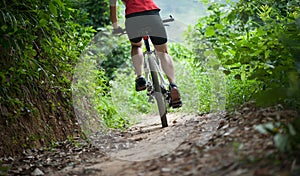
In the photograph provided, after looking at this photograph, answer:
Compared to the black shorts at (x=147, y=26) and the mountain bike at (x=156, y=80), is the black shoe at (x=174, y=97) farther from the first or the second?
the black shorts at (x=147, y=26)

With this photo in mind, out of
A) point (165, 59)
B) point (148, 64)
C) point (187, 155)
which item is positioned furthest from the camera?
point (148, 64)

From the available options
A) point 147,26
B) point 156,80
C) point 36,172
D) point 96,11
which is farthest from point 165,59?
point 96,11

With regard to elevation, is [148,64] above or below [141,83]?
above

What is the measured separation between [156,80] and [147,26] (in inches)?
28.0

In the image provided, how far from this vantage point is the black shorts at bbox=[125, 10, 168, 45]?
171 inches

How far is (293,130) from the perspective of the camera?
1769mm

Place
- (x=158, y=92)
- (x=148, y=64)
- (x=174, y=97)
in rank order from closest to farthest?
1. (x=174, y=97)
2. (x=158, y=92)
3. (x=148, y=64)

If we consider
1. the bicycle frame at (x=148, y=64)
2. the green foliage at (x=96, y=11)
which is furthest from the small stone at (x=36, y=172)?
the green foliage at (x=96, y=11)

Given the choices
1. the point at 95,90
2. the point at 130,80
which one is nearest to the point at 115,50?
the point at 130,80

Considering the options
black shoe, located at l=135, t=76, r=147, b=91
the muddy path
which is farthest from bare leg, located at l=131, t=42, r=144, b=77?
the muddy path

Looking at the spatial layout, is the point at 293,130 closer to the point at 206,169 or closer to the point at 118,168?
the point at 206,169

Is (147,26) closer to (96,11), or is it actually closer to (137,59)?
(137,59)

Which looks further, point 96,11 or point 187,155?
point 96,11

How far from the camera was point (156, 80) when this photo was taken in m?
4.80
